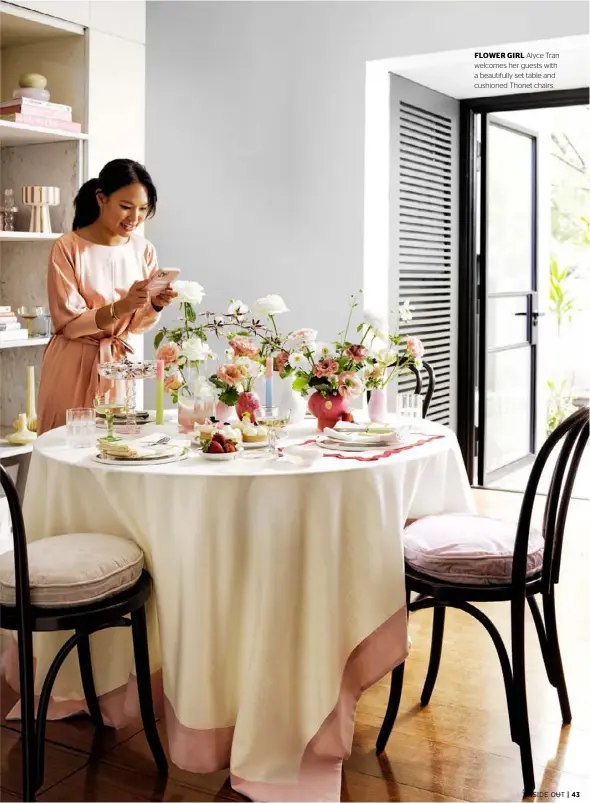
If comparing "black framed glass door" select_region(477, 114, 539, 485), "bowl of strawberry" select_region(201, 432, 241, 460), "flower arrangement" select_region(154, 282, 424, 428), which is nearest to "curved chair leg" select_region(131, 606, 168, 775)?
"bowl of strawberry" select_region(201, 432, 241, 460)

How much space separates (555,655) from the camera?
100 inches

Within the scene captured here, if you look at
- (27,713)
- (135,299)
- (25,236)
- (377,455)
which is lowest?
(27,713)

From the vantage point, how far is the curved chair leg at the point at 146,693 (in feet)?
7.64

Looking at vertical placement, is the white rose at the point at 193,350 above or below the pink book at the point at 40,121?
below

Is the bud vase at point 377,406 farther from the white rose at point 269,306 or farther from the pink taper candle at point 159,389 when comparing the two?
the pink taper candle at point 159,389

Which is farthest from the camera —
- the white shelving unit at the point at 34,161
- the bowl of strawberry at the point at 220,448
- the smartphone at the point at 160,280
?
the white shelving unit at the point at 34,161

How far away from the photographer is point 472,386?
5.55 metres

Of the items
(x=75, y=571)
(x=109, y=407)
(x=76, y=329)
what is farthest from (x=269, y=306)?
(x=75, y=571)

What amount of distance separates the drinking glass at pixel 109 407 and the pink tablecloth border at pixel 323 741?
0.77m

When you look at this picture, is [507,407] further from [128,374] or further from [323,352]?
[128,374]

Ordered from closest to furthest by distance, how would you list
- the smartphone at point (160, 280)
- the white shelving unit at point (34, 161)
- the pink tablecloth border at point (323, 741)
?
the pink tablecloth border at point (323, 741), the smartphone at point (160, 280), the white shelving unit at point (34, 161)

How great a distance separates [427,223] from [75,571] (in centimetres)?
348

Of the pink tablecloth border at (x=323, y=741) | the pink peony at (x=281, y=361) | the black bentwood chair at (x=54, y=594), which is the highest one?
the pink peony at (x=281, y=361)

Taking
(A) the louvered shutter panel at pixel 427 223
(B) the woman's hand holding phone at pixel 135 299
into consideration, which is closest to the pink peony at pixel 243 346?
(B) the woman's hand holding phone at pixel 135 299
